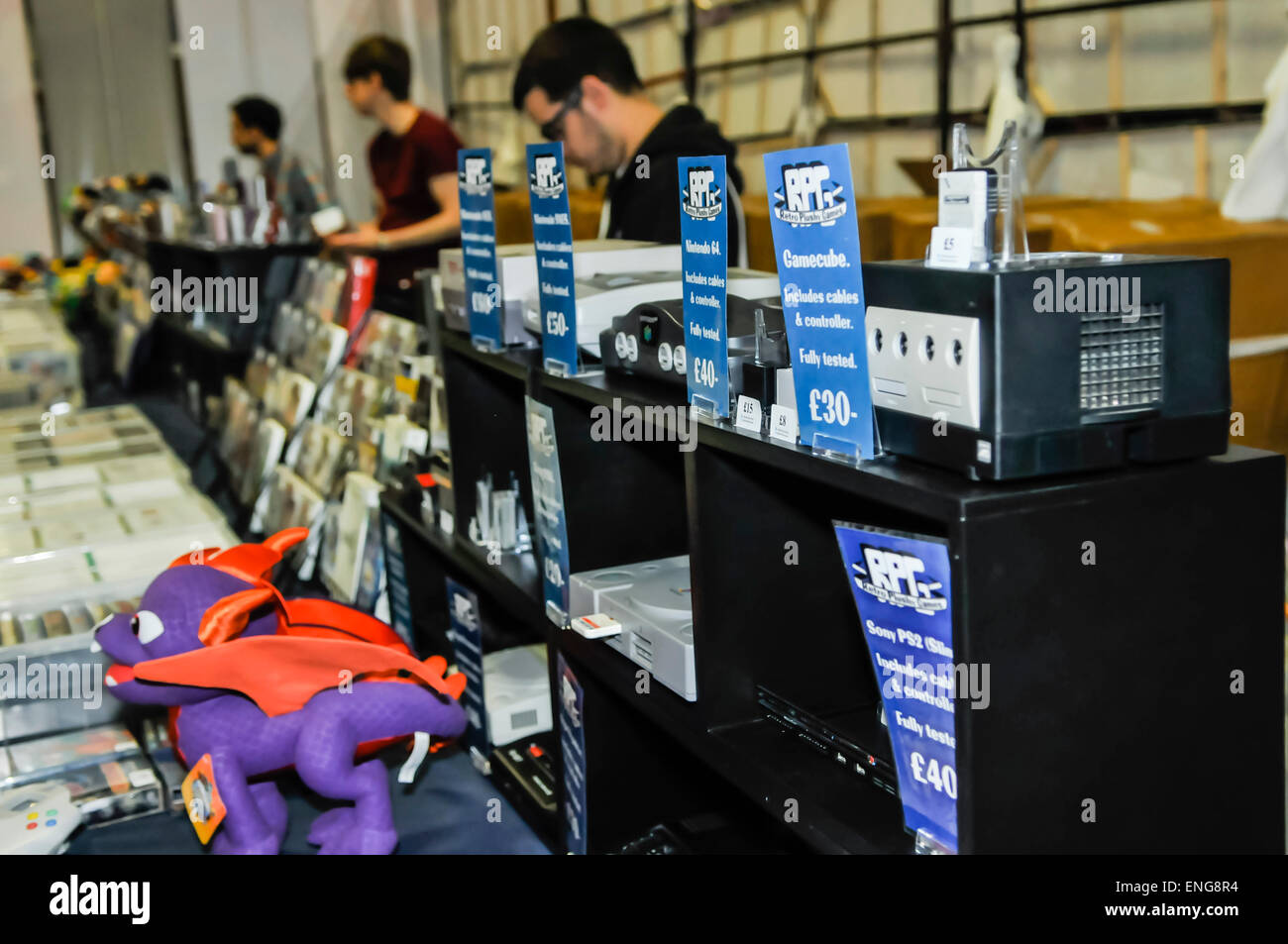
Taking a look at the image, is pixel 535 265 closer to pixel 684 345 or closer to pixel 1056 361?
pixel 684 345

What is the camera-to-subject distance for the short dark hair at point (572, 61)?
102 inches

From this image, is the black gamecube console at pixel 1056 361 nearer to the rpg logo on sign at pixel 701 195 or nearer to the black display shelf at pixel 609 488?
the rpg logo on sign at pixel 701 195

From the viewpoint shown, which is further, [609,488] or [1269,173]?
[1269,173]

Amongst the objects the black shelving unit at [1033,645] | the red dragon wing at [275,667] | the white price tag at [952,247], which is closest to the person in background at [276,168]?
the red dragon wing at [275,667]

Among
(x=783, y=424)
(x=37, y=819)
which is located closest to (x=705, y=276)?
(x=783, y=424)

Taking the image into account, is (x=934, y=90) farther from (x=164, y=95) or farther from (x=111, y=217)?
(x=164, y=95)

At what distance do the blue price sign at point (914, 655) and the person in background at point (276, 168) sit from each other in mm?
4354

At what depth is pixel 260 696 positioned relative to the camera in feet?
5.94

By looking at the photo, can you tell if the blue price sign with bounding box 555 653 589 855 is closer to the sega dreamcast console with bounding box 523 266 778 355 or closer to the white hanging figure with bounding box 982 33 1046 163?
the sega dreamcast console with bounding box 523 266 778 355

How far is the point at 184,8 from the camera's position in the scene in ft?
33.9

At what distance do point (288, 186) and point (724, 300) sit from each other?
4175 millimetres

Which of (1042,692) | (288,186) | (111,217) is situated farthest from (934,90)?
(111,217)

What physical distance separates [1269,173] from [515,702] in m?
2.05
